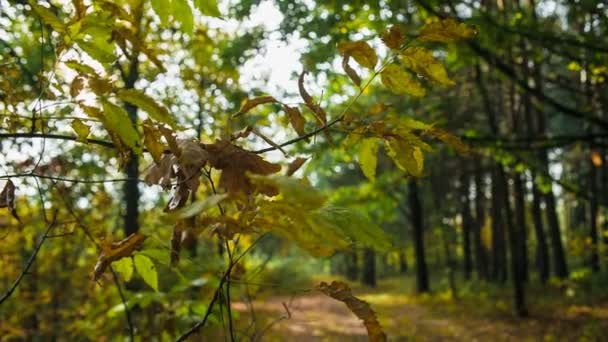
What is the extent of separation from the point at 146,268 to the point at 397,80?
781 millimetres

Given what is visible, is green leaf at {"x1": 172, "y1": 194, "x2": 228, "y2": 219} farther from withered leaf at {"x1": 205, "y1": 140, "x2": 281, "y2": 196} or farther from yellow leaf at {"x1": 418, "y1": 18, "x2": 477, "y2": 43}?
yellow leaf at {"x1": 418, "y1": 18, "x2": 477, "y2": 43}

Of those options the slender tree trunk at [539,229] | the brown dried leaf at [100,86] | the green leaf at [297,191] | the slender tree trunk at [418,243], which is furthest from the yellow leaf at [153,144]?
the slender tree trunk at [418,243]

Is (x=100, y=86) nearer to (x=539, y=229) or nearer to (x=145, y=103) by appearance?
(x=145, y=103)

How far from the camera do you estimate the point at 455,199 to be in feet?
85.6

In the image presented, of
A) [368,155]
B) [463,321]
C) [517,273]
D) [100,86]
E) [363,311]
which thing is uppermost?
[100,86]

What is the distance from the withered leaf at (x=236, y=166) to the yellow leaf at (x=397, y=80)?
0.36 meters

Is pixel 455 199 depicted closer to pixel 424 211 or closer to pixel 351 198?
pixel 424 211

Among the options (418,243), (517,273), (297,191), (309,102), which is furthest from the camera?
(418,243)

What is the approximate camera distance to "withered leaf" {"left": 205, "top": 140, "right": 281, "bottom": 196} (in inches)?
31.0

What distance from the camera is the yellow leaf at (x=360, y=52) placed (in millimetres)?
992

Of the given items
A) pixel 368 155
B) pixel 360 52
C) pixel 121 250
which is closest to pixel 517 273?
pixel 368 155

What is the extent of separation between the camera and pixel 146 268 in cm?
123

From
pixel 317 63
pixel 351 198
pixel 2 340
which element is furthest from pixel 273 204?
pixel 351 198

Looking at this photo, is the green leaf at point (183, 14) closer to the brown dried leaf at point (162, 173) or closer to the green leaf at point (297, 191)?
the brown dried leaf at point (162, 173)
